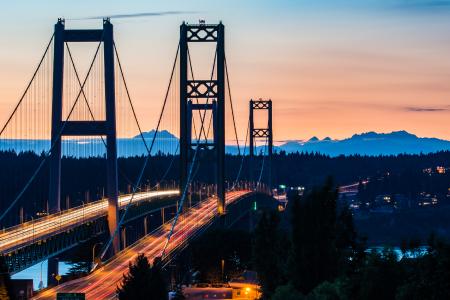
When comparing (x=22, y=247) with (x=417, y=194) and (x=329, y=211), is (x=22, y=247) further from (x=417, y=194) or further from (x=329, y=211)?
(x=417, y=194)

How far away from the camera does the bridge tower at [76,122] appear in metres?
58.2

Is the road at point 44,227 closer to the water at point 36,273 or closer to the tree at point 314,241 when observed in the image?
the water at point 36,273

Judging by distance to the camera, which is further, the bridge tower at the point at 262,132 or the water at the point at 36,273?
the bridge tower at the point at 262,132

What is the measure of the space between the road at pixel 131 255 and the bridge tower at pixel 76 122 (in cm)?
278

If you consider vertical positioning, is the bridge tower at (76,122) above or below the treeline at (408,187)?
above

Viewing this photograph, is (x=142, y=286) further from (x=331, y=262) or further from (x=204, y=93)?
(x=204, y=93)

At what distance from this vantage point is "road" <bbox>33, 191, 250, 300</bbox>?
4666 cm

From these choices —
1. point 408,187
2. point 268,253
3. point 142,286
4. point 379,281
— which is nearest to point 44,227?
point 268,253

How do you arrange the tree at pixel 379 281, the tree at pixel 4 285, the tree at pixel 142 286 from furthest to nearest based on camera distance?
the tree at pixel 4 285 < the tree at pixel 142 286 < the tree at pixel 379 281

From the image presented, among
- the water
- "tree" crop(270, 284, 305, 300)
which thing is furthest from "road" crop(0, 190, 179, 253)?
"tree" crop(270, 284, 305, 300)

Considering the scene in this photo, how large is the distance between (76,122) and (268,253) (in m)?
18.3

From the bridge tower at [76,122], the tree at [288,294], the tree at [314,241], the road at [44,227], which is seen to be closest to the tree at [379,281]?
the tree at [288,294]

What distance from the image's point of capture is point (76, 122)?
59.3 metres

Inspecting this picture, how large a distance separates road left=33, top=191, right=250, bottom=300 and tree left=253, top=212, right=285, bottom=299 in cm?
587
